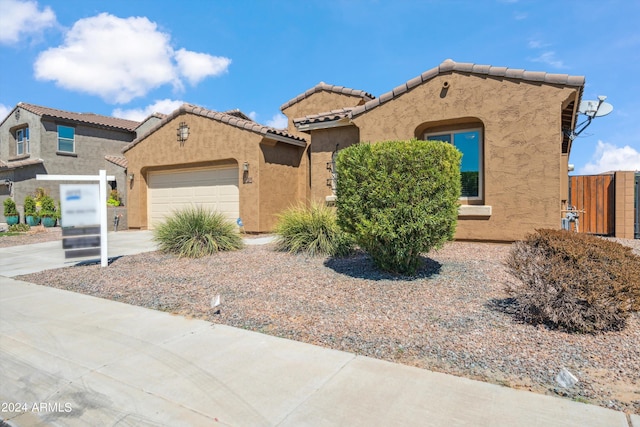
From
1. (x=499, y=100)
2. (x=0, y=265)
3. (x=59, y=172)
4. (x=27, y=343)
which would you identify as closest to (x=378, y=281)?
(x=27, y=343)

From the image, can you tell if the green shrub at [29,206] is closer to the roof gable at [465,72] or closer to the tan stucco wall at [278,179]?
the tan stucco wall at [278,179]

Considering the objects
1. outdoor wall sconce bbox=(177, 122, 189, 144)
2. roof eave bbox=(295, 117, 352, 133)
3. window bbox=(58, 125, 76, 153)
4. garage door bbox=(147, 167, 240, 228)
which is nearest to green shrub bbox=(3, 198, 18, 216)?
window bbox=(58, 125, 76, 153)

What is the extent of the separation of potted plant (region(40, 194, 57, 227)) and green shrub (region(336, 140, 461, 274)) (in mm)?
21463

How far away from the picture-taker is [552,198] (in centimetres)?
946

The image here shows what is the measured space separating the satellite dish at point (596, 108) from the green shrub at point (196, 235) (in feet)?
38.4

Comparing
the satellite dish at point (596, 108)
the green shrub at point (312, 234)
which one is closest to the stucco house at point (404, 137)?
the satellite dish at point (596, 108)

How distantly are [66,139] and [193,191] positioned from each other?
48.5ft

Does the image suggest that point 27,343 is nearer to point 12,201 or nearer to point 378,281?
point 378,281

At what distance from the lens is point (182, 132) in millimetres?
16188

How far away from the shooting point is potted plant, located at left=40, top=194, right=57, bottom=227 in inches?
864

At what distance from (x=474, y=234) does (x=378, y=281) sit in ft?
15.7

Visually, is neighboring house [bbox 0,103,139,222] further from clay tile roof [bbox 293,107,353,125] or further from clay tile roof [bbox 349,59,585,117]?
clay tile roof [bbox 349,59,585,117]

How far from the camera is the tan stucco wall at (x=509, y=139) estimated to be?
31.1 feet

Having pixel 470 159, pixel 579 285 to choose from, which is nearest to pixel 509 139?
pixel 470 159
